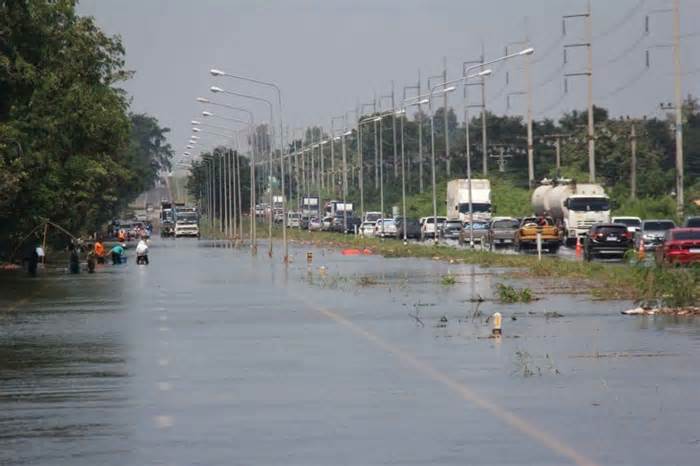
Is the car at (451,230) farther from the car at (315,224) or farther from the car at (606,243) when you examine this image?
the car at (315,224)

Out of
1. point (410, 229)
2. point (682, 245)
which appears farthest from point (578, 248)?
point (410, 229)

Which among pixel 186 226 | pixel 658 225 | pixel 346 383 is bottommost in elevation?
pixel 346 383

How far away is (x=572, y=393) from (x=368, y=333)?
11.2 metres

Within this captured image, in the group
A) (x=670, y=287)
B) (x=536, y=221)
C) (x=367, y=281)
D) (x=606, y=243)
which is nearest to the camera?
(x=670, y=287)

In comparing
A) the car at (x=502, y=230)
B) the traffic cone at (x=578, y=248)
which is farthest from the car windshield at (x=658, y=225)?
the car at (x=502, y=230)

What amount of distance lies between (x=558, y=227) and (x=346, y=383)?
76.5 m

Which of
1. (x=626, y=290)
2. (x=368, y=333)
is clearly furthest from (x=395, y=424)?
(x=626, y=290)

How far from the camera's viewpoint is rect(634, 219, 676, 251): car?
78188 mm

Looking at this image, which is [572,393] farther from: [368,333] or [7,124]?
[7,124]

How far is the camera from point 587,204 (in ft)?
310

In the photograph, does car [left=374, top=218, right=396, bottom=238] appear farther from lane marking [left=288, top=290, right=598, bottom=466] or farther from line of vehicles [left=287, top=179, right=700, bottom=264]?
lane marking [left=288, top=290, right=598, bottom=466]

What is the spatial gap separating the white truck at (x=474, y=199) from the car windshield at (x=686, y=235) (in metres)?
51.6

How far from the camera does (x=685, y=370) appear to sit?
75.2 feet

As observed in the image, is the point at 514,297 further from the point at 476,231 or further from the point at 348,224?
the point at 348,224
